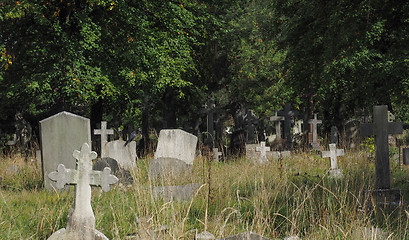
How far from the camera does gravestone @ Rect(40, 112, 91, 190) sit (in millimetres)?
8773

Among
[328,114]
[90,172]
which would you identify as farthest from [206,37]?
[90,172]

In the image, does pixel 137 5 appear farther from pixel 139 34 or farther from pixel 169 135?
pixel 169 135

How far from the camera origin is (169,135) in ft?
34.4

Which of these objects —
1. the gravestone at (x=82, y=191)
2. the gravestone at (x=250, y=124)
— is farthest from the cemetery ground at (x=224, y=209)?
the gravestone at (x=250, y=124)

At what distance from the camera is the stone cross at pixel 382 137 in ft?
23.9

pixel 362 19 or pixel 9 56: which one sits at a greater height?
pixel 362 19

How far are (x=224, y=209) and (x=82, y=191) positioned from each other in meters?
1.52

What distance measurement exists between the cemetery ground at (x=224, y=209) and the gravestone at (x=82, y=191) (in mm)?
204

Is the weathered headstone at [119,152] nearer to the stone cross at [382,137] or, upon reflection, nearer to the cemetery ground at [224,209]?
the cemetery ground at [224,209]

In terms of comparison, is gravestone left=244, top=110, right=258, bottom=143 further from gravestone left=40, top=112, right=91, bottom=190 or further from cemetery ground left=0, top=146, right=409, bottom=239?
gravestone left=40, top=112, right=91, bottom=190

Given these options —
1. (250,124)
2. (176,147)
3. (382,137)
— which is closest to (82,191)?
(382,137)

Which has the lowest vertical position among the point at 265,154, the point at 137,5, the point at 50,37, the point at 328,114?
the point at 265,154

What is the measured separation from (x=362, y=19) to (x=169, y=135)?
353 inches

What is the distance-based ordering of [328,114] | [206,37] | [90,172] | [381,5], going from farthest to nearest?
[328,114]
[206,37]
[381,5]
[90,172]
